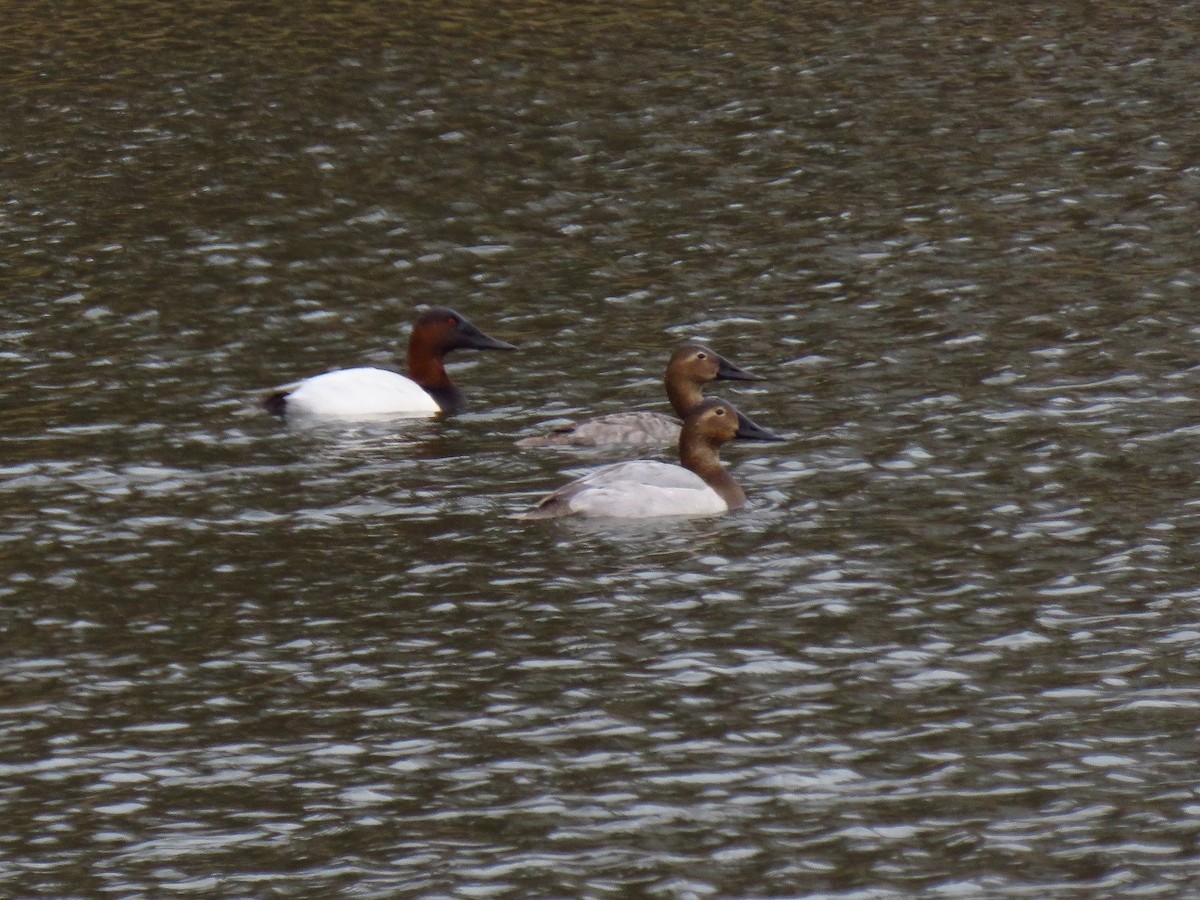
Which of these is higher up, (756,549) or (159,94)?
(159,94)

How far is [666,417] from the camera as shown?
701 inches

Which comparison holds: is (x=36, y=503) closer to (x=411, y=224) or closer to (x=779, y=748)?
(x=779, y=748)

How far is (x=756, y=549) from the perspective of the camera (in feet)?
48.0

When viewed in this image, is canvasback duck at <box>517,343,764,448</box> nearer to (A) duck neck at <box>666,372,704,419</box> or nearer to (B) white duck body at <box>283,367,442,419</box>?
(A) duck neck at <box>666,372,704,419</box>

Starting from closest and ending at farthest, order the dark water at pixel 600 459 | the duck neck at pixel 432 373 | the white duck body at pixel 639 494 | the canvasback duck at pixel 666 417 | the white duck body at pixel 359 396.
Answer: the dark water at pixel 600 459 → the white duck body at pixel 639 494 → the canvasback duck at pixel 666 417 → the white duck body at pixel 359 396 → the duck neck at pixel 432 373

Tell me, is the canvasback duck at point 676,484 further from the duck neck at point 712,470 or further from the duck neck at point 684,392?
the duck neck at point 684,392

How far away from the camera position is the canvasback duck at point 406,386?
715 inches

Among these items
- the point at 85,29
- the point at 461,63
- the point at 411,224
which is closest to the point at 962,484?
the point at 411,224

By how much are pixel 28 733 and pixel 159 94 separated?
21030 millimetres

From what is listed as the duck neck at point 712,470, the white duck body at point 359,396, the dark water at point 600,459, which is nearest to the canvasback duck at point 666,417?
the dark water at point 600,459

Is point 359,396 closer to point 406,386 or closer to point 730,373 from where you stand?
point 406,386

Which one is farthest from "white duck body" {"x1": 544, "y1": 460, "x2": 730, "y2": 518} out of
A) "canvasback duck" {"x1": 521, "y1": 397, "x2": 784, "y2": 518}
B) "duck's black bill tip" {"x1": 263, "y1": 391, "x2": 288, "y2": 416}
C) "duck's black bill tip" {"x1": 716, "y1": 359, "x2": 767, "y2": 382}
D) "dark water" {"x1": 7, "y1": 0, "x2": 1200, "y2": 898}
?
"duck's black bill tip" {"x1": 263, "y1": 391, "x2": 288, "y2": 416}

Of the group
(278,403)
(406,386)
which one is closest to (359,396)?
(406,386)

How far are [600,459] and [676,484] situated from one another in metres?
1.39
